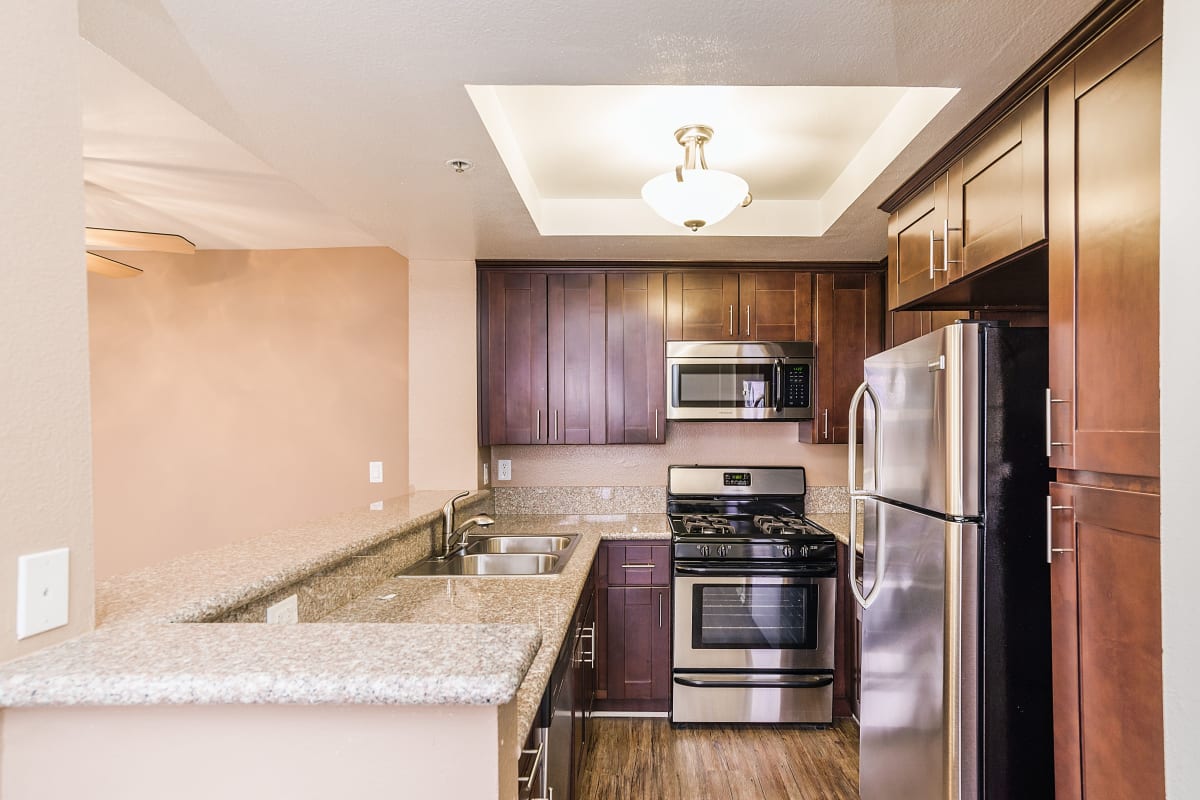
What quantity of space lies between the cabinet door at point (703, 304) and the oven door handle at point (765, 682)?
1712 millimetres

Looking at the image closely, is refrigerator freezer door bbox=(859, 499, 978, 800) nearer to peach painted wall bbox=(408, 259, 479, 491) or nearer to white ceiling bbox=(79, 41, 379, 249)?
peach painted wall bbox=(408, 259, 479, 491)

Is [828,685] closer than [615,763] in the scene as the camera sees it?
No

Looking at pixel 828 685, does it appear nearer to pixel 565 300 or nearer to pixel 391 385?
pixel 565 300

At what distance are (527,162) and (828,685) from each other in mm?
2735

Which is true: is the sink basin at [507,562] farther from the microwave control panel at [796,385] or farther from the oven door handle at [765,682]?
the microwave control panel at [796,385]

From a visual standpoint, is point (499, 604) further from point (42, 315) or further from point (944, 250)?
point (944, 250)

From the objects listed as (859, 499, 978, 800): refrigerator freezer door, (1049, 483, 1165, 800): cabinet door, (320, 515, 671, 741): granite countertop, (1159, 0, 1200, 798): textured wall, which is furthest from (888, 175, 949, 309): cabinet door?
(320, 515, 671, 741): granite countertop

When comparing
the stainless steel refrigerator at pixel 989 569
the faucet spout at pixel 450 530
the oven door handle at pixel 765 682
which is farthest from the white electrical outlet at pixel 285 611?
the oven door handle at pixel 765 682

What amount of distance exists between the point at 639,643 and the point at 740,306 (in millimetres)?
1821

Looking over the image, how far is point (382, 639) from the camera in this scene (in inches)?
33.0

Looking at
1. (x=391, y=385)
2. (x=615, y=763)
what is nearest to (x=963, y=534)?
(x=615, y=763)

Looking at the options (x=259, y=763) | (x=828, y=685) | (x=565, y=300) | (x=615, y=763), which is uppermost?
(x=565, y=300)

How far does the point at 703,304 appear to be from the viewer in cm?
337

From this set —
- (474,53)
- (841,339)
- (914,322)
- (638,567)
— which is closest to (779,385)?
(841,339)
